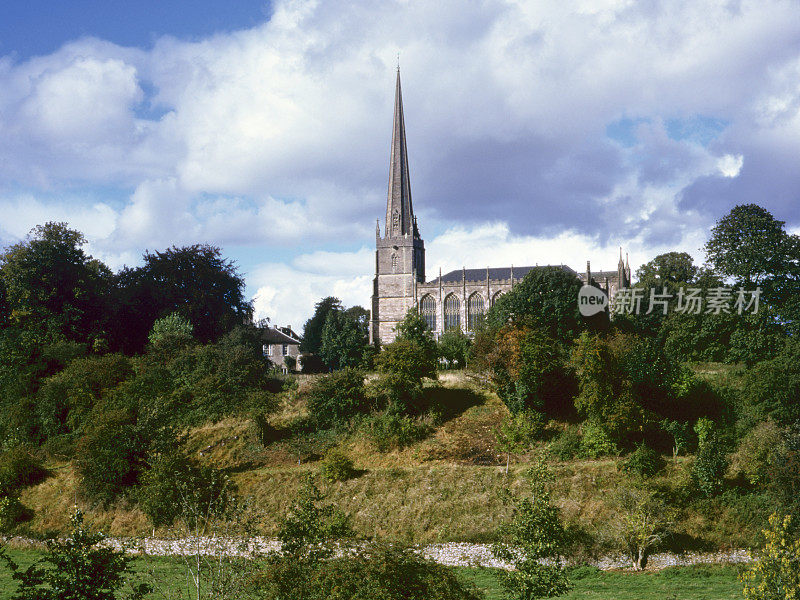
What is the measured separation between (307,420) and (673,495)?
19610mm

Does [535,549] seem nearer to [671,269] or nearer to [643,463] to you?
[643,463]

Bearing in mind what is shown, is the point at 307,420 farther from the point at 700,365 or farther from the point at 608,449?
the point at 700,365

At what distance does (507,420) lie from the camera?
3394 centimetres

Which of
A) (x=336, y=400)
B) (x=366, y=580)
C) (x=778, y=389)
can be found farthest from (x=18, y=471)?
(x=778, y=389)

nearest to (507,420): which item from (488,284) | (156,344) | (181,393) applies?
(181,393)

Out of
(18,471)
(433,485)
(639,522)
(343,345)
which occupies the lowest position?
(639,522)

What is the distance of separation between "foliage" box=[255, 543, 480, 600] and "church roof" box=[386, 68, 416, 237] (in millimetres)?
70477

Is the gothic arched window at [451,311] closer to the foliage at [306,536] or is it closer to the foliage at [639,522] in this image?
the foliage at [639,522]

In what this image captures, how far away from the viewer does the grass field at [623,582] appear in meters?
21.4

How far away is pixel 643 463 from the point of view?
30141 mm

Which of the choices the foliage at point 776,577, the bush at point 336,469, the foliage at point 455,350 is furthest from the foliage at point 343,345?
the foliage at point 776,577

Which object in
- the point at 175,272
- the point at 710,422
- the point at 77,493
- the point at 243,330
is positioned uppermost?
the point at 175,272

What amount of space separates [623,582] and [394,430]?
50.1ft

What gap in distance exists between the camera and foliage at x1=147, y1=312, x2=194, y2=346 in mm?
46062
